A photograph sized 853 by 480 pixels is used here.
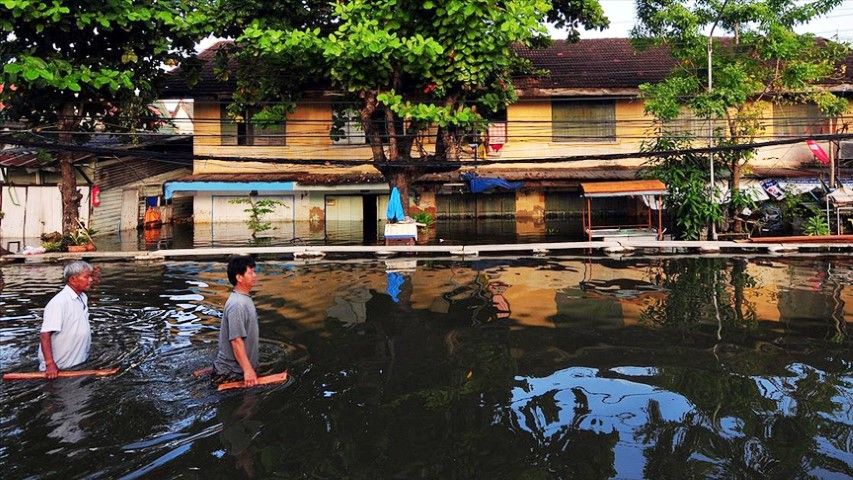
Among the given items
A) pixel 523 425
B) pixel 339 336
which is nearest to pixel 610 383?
pixel 523 425

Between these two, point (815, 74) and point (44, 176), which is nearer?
point (815, 74)

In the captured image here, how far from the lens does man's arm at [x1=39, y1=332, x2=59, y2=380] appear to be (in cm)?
682

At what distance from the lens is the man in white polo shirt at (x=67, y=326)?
6828 millimetres

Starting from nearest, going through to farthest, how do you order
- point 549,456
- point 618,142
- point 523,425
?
point 549,456 < point 523,425 < point 618,142

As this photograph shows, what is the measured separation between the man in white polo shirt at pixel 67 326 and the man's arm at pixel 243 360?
1.94 m

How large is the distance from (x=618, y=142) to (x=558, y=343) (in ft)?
58.8

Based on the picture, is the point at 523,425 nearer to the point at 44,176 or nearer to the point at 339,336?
the point at 339,336

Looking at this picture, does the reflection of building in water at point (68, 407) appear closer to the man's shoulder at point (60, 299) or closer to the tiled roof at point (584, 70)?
the man's shoulder at point (60, 299)

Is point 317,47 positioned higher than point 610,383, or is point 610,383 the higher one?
point 317,47

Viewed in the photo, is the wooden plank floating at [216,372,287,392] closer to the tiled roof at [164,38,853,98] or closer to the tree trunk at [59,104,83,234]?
the tree trunk at [59,104,83,234]

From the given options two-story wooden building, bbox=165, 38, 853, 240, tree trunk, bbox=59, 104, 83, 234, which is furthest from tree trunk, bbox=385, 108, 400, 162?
tree trunk, bbox=59, 104, 83, 234

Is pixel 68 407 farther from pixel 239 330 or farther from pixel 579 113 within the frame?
pixel 579 113

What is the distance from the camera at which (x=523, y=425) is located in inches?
238

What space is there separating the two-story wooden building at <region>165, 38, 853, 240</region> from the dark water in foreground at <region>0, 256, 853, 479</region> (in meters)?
12.0
